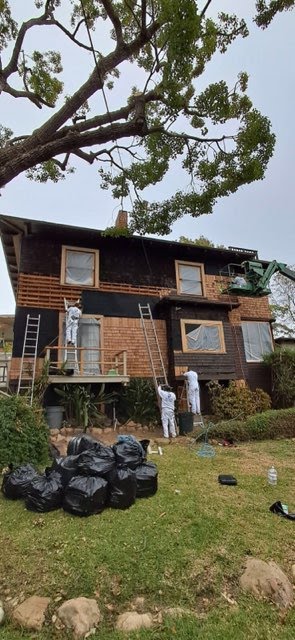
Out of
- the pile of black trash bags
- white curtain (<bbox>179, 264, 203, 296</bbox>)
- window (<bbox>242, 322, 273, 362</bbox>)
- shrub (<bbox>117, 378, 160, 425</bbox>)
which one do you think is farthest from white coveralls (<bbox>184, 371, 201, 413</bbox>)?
the pile of black trash bags

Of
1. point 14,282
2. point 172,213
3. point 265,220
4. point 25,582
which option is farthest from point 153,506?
point 265,220

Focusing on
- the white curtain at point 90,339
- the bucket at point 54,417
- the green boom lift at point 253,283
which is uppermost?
the green boom lift at point 253,283

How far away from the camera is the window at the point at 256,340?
13383mm

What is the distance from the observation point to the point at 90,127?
530cm

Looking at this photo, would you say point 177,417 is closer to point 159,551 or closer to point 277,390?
point 277,390

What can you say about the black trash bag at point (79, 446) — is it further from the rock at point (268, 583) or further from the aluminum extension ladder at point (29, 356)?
the aluminum extension ladder at point (29, 356)

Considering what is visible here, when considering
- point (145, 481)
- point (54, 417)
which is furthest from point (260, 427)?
point (54, 417)

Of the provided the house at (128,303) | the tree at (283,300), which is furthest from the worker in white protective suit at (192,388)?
the tree at (283,300)

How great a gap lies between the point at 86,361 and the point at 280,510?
747 cm

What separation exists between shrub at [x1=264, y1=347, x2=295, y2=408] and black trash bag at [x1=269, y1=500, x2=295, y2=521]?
854cm

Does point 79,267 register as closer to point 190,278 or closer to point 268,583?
point 190,278

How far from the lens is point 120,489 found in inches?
166

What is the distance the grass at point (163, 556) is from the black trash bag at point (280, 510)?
117 millimetres

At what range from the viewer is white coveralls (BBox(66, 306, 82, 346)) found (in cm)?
1042
